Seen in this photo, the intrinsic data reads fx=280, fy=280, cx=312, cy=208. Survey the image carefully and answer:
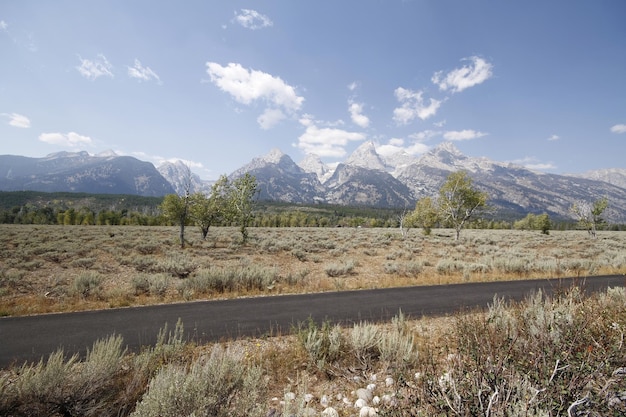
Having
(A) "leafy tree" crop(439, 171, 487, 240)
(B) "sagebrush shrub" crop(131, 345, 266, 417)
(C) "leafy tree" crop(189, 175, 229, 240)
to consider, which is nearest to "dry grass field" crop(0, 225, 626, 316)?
(C) "leafy tree" crop(189, 175, 229, 240)

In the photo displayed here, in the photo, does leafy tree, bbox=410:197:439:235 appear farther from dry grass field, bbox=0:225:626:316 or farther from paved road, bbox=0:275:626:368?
paved road, bbox=0:275:626:368

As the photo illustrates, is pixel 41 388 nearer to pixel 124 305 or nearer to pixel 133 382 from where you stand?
pixel 133 382

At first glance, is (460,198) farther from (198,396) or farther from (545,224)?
(545,224)

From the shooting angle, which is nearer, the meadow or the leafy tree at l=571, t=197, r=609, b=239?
the meadow

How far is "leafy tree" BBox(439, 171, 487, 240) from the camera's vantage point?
37.0 m

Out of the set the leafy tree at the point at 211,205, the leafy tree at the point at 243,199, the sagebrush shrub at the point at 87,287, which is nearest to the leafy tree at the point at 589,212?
the leafy tree at the point at 243,199

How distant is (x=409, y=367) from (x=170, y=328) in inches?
247

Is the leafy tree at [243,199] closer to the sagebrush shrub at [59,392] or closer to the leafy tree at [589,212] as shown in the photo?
the sagebrush shrub at [59,392]

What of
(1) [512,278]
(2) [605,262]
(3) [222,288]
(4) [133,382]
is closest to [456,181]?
(2) [605,262]

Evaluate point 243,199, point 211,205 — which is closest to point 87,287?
point 243,199

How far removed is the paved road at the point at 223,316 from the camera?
6.86 meters

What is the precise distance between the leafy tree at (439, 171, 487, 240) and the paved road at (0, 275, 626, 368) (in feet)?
84.2

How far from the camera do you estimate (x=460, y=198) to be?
37.4 metres

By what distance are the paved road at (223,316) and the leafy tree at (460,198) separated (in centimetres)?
2566
